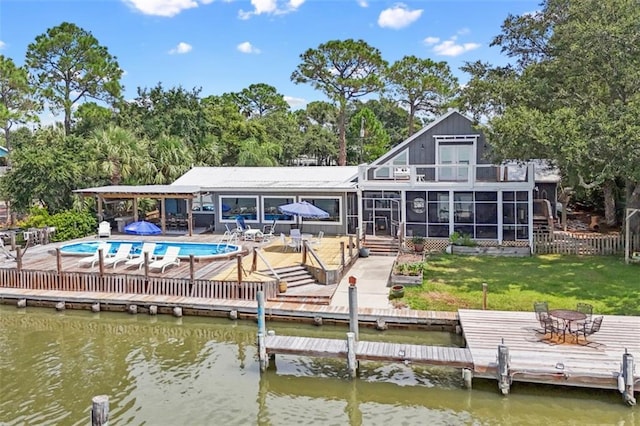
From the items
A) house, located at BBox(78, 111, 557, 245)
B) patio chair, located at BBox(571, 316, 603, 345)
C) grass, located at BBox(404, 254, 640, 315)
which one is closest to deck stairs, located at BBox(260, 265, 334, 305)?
grass, located at BBox(404, 254, 640, 315)

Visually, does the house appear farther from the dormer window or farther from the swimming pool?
the swimming pool

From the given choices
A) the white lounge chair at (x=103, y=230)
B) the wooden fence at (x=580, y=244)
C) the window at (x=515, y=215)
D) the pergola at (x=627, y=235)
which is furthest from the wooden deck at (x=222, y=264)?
the pergola at (x=627, y=235)

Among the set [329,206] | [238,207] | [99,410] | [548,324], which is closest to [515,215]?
[329,206]

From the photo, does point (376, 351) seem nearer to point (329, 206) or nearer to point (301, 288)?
point (301, 288)

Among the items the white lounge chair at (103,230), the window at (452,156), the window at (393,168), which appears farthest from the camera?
the white lounge chair at (103,230)

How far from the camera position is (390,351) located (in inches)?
465

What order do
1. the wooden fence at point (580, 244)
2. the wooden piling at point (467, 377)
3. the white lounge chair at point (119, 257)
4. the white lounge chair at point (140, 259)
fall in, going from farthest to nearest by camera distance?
the wooden fence at point (580, 244), the white lounge chair at point (119, 257), the white lounge chair at point (140, 259), the wooden piling at point (467, 377)

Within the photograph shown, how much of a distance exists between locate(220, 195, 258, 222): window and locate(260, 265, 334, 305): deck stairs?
9362mm

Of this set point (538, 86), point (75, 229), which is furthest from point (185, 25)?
point (538, 86)

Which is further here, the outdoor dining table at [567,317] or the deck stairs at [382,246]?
the deck stairs at [382,246]

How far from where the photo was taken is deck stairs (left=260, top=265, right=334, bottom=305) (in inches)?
639

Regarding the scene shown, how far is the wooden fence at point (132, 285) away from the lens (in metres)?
16.5

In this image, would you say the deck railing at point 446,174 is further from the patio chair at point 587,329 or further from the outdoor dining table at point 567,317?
the patio chair at point 587,329

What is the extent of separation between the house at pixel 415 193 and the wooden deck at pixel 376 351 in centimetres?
1169
